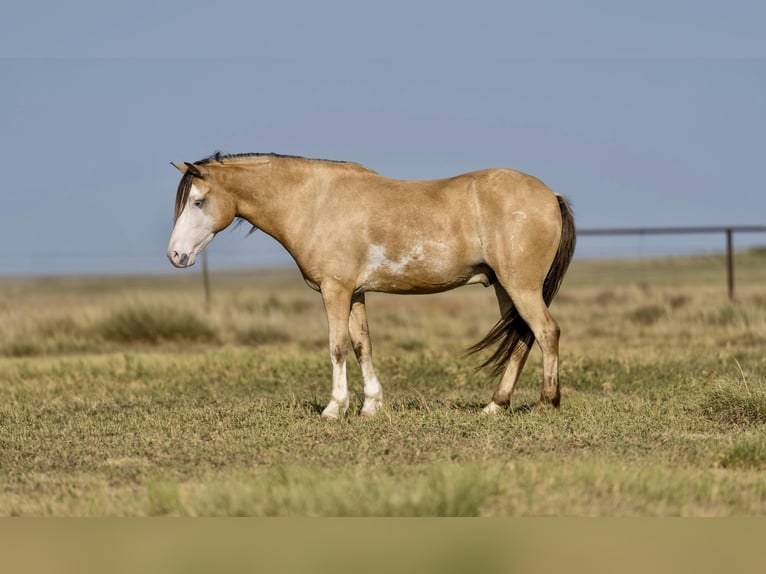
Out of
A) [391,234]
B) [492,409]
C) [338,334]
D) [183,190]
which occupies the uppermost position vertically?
[183,190]

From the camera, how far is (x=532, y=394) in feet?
37.3

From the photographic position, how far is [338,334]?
962 cm

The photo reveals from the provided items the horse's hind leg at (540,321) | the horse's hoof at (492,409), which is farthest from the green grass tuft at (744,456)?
the horse's hoof at (492,409)

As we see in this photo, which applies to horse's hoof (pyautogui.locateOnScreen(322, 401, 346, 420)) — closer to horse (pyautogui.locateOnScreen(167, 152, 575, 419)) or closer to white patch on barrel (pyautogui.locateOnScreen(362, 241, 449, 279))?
horse (pyautogui.locateOnScreen(167, 152, 575, 419))

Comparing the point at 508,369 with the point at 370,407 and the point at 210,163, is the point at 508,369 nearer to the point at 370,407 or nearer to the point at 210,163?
the point at 370,407

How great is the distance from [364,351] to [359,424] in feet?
3.76

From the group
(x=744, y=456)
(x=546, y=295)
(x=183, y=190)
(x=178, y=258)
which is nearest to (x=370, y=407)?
(x=546, y=295)

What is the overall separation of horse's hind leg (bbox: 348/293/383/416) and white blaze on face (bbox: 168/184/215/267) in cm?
157

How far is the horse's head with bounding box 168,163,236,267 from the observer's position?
961cm

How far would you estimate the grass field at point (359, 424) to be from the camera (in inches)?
234

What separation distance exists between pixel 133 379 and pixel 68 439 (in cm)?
432

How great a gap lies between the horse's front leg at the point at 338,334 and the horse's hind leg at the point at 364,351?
8.2 inches

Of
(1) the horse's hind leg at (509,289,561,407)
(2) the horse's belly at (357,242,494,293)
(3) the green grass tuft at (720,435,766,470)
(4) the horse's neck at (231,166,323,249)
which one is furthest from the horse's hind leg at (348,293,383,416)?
(3) the green grass tuft at (720,435,766,470)

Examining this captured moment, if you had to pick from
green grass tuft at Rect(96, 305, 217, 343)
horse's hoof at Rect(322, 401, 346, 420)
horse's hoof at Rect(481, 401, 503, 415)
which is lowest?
horse's hoof at Rect(481, 401, 503, 415)
